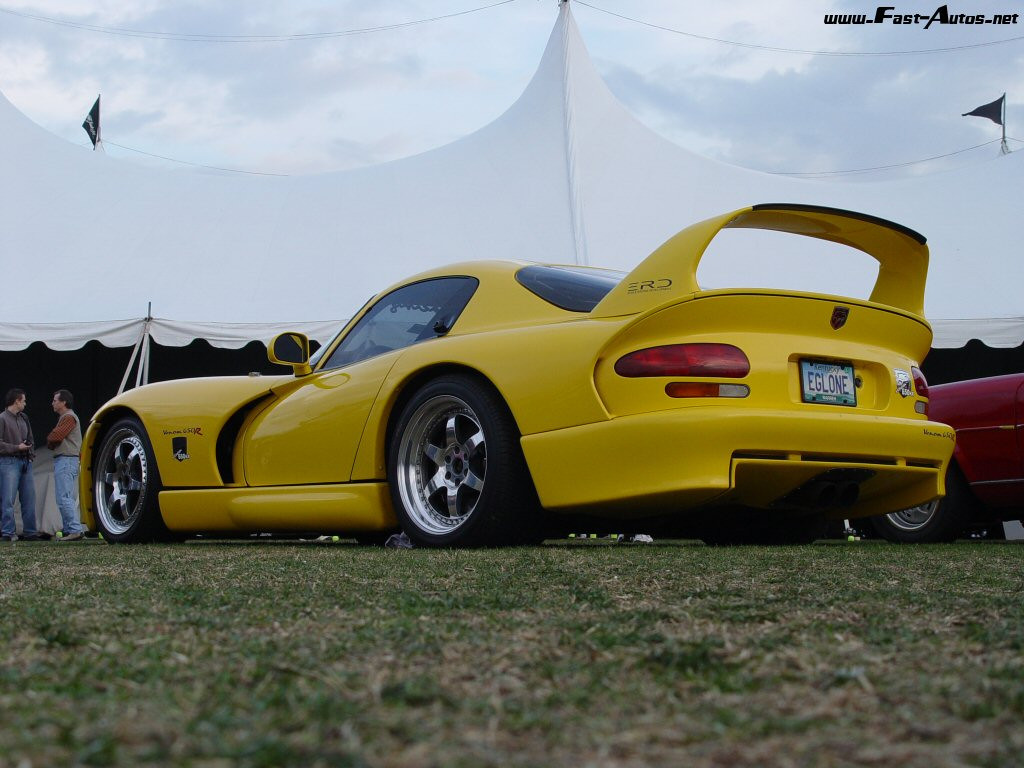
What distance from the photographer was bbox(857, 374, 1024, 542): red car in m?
5.81

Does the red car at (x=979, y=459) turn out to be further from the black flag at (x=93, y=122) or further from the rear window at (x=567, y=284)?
the black flag at (x=93, y=122)

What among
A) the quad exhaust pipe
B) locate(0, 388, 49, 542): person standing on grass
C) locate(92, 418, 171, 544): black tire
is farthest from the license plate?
locate(0, 388, 49, 542): person standing on grass

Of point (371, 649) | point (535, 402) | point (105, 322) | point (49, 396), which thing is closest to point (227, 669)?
point (371, 649)

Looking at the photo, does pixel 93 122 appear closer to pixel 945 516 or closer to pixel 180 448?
pixel 180 448

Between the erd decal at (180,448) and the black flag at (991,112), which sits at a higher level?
the black flag at (991,112)

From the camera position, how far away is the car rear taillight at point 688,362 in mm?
3672

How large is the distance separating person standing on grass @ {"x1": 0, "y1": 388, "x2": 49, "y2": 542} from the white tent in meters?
0.75

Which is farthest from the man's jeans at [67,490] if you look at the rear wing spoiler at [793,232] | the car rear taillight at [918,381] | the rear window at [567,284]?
the car rear taillight at [918,381]

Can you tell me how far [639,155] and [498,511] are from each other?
10.1m

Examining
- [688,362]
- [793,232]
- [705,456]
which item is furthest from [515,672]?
[793,232]

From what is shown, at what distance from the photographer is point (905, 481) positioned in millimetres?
4230

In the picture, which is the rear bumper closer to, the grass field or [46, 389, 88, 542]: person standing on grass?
the grass field

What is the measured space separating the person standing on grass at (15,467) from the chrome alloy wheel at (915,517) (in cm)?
793

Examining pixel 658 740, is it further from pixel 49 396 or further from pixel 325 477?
pixel 49 396
